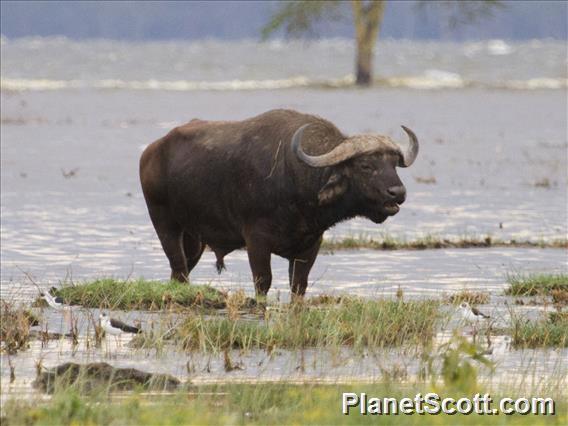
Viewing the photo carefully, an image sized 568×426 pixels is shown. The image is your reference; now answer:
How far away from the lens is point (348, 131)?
34469mm

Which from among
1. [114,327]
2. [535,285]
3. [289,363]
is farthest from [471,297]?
[114,327]

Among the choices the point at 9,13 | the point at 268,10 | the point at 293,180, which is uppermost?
the point at 9,13

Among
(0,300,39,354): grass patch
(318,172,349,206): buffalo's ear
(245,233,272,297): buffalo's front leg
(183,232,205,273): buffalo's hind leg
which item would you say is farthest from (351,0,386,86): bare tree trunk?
(0,300,39,354): grass patch

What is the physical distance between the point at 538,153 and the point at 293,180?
19197mm

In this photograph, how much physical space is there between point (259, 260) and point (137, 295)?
907mm

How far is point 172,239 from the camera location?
1230 cm

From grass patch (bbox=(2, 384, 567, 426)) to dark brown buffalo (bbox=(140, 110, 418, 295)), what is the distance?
2948mm

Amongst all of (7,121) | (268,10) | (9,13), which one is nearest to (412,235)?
(7,121)

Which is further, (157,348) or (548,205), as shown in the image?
(548,205)

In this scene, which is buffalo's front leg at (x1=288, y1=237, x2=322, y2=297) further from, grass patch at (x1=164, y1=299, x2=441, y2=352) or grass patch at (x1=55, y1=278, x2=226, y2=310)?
grass patch at (x1=164, y1=299, x2=441, y2=352)

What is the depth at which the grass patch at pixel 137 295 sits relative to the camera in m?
10.7

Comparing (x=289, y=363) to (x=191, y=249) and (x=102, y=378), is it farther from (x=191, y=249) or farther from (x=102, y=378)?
(x=191, y=249)

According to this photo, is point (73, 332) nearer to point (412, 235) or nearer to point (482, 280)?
point (482, 280)

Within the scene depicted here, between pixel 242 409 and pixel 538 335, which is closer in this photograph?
pixel 242 409
